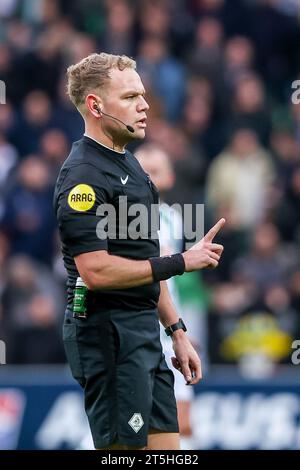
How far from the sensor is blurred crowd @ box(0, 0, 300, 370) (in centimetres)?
1030

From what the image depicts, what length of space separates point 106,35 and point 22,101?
1261mm

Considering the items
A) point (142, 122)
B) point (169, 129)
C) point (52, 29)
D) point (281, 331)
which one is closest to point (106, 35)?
point (52, 29)

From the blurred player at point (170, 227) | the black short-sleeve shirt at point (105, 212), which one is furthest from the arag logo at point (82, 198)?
the blurred player at point (170, 227)

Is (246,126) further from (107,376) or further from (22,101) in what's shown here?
(107,376)

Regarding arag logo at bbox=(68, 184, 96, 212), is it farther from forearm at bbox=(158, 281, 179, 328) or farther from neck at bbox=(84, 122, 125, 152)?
forearm at bbox=(158, 281, 179, 328)

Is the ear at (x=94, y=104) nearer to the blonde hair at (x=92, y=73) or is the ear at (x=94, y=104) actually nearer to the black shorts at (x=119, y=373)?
the blonde hair at (x=92, y=73)

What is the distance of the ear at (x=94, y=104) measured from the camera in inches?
208

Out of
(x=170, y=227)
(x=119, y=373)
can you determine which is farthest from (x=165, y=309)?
(x=170, y=227)

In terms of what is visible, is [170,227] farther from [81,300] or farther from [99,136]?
[81,300]

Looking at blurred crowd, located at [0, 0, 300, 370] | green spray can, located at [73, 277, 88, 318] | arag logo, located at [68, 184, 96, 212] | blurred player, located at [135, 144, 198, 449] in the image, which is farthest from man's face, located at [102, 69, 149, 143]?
blurred crowd, located at [0, 0, 300, 370]

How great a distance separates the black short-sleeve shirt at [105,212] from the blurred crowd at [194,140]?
4934 millimetres
